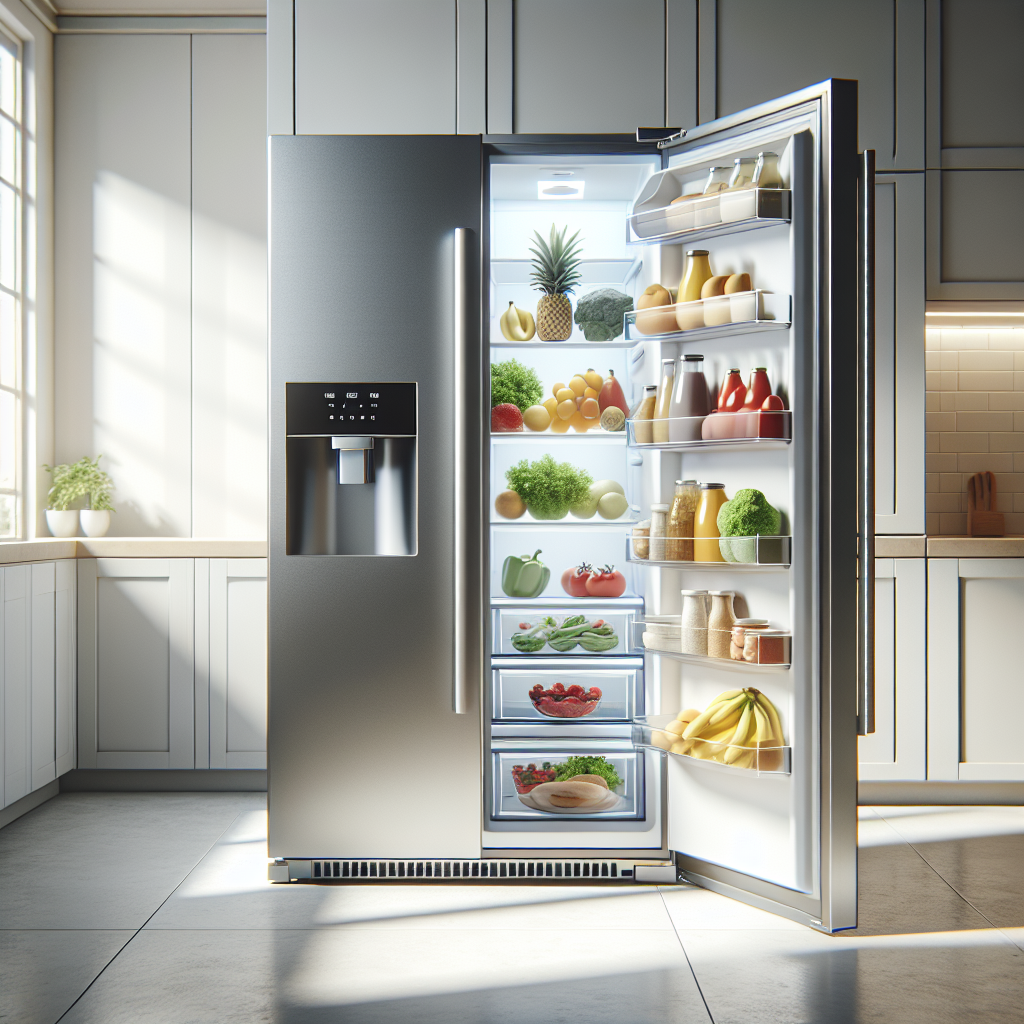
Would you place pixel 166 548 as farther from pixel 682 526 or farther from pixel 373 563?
pixel 682 526

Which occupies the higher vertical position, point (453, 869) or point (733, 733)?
point (733, 733)

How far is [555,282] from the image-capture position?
9.06 ft

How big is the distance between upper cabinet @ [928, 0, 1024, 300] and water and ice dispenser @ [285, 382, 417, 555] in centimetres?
201

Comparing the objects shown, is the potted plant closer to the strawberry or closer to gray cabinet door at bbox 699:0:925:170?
the strawberry

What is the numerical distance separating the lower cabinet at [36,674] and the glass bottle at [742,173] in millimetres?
2464

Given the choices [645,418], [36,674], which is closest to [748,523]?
[645,418]

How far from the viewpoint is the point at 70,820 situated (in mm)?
3172

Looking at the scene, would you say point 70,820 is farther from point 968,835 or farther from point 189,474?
point 968,835

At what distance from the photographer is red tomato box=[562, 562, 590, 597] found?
279 cm

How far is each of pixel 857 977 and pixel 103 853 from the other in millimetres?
2138

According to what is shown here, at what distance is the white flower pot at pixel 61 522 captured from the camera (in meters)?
3.74

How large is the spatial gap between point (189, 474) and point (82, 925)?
2039 millimetres

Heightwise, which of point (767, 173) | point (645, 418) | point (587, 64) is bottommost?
point (645, 418)

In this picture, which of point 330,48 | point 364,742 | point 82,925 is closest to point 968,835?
point 364,742
